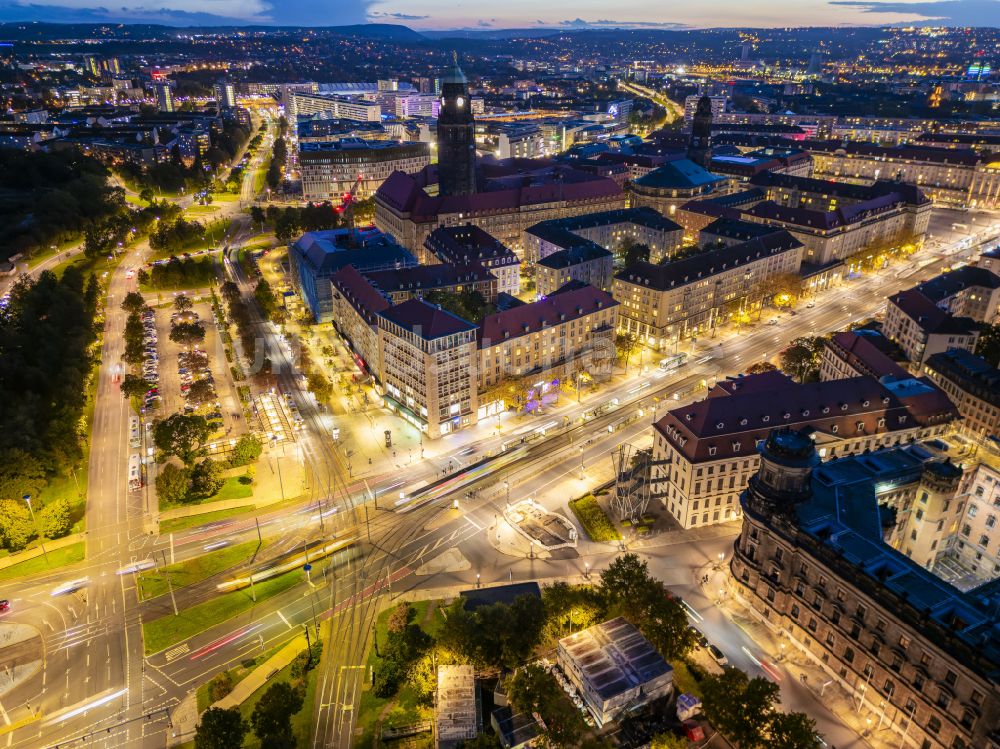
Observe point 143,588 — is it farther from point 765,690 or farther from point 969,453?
point 969,453

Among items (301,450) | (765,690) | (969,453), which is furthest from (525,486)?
(969,453)

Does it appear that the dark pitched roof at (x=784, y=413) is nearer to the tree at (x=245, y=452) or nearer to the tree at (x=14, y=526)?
the tree at (x=245, y=452)

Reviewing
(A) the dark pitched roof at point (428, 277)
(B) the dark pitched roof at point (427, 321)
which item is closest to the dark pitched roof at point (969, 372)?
(B) the dark pitched roof at point (427, 321)

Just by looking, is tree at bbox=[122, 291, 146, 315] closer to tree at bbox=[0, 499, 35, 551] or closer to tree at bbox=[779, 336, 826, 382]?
tree at bbox=[0, 499, 35, 551]

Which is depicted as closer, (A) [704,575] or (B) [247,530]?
(A) [704,575]

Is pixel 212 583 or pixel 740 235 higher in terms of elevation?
pixel 740 235

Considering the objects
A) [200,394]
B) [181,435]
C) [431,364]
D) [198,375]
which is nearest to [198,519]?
[181,435]

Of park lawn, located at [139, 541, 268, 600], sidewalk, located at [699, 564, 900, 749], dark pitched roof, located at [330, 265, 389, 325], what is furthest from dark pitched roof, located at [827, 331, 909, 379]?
park lawn, located at [139, 541, 268, 600]
